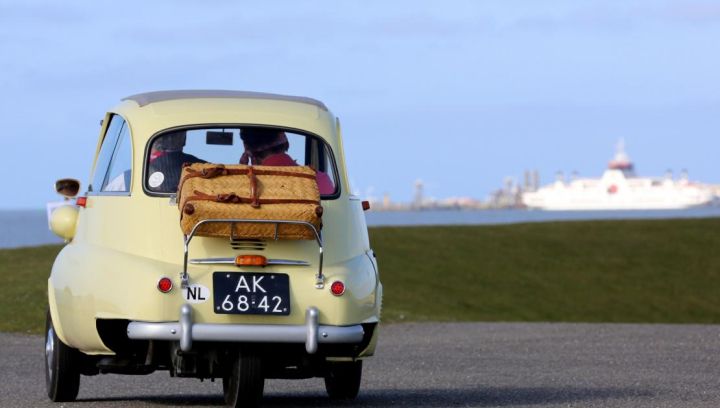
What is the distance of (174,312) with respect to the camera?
7.95 metres

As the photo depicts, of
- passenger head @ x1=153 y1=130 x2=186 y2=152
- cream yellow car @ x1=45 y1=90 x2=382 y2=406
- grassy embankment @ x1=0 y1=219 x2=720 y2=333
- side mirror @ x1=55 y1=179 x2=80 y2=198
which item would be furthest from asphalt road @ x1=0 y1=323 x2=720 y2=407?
grassy embankment @ x1=0 y1=219 x2=720 y2=333

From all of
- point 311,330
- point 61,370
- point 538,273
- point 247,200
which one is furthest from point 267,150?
point 538,273

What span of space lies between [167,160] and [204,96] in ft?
2.13

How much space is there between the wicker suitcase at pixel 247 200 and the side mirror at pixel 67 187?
1681 millimetres

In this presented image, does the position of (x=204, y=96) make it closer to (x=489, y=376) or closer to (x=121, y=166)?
(x=121, y=166)

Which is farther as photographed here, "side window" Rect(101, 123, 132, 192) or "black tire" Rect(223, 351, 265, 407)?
"side window" Rect(101, 123, 132, 192)

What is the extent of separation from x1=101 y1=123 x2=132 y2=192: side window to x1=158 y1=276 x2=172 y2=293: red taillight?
2.89 ft

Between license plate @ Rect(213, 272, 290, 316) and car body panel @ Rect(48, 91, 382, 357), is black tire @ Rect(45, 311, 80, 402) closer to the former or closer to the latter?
car body panel @ Rect(48, 91, 382, 357)

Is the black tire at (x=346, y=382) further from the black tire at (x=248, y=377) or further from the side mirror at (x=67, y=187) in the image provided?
the side mirror at (x=67, y=187)

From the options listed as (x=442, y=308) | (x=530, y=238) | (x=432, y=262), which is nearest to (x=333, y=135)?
(x=442, y=308)

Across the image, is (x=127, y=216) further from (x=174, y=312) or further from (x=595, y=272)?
(x=595, y=272)

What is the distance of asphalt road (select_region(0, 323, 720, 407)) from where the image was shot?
32.4 feet

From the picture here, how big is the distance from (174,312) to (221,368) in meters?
0.60

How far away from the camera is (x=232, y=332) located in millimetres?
7863
